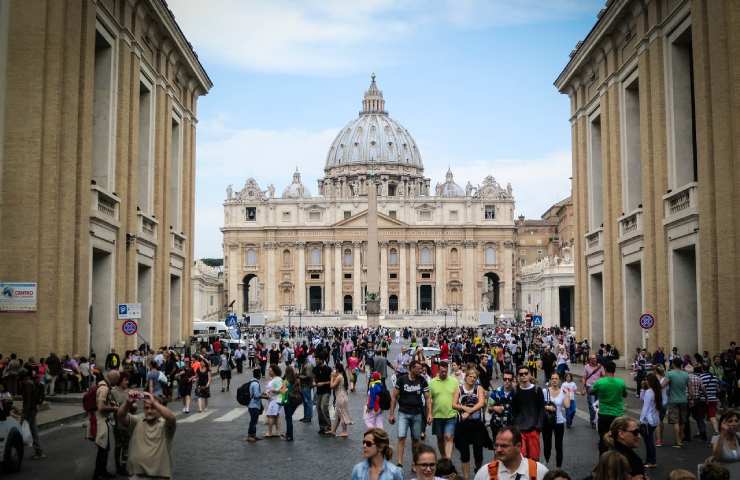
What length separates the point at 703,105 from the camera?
83.8 ft

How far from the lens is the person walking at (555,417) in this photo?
14.2 metres

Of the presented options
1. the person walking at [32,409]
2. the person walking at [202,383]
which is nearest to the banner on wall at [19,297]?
the person walking at [202,383]

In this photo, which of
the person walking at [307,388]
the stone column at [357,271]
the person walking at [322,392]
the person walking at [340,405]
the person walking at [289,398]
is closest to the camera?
the person walking at [289,398]

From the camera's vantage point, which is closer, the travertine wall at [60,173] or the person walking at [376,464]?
the person walking at [376,464]

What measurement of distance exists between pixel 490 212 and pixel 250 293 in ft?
114

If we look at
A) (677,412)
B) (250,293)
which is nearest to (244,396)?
(677,412)

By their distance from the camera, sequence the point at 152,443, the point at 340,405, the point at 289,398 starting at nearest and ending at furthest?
1. the point at 152,443
2. the point at 289,398
3. the point at 340,405

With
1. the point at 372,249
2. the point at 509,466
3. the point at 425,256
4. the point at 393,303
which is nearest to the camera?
the point at 509,466

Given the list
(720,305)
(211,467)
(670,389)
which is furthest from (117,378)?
(720,305)

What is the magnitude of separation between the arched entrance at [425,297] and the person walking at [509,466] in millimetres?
128531

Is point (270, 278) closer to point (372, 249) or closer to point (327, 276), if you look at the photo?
point (327, 276)

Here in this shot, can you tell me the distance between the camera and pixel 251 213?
136m

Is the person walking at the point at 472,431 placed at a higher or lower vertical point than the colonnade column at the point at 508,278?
lower

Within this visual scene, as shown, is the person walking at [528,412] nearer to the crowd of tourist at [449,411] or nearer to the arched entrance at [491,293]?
the crowd of tourist at [449,411]
